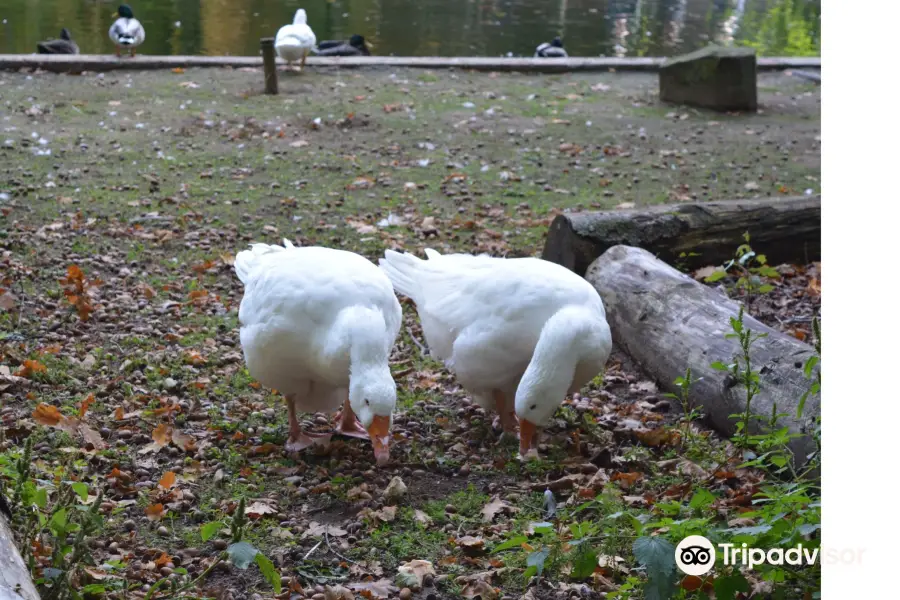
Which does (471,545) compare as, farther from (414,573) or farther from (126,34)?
(126,34)

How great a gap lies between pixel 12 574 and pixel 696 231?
16.1ft

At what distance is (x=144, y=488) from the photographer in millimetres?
4051

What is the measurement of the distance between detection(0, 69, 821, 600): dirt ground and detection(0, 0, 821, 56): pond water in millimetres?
5592

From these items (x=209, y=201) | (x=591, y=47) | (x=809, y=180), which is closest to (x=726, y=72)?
(x=809, y=180)

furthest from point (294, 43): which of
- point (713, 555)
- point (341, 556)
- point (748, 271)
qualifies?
point (713, 555)

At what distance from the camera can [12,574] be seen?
8.26 ft

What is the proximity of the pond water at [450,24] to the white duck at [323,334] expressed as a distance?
14.0 m

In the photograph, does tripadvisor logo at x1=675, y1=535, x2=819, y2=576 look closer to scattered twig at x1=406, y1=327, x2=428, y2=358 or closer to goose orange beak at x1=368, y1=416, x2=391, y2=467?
goose orange beak at x1=368, y1=416, x2=391, y2=467

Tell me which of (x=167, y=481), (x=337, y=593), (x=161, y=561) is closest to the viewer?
(x=337, y=593)

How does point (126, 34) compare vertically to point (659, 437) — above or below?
above

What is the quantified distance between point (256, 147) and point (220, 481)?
613 cm

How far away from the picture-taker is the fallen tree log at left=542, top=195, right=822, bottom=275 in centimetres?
612

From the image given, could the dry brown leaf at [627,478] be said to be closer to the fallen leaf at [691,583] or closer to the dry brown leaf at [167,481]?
the fallen leaf at [691,583]

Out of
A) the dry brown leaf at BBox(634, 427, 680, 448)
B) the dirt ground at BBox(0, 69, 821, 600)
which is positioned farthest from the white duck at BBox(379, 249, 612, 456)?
the dry brown leaf at BBox(634, 427, 680, 448)
